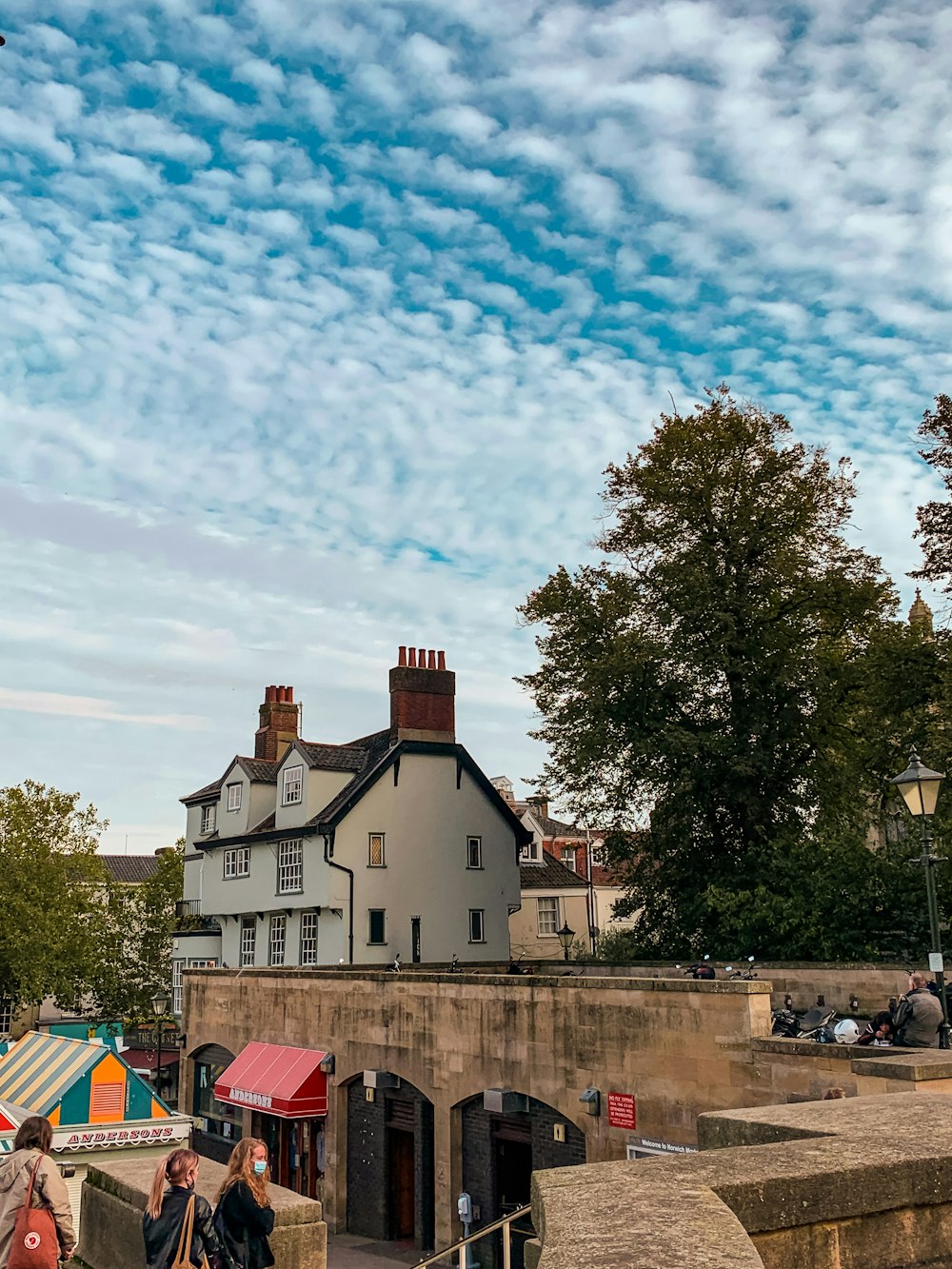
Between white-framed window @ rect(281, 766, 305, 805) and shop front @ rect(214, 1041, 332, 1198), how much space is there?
40.1 ft

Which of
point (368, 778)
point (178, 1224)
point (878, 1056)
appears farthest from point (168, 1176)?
point (368, 778)

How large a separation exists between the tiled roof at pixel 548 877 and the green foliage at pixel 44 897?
20720mm

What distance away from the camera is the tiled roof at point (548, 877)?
182 feet

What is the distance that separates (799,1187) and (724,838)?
97.2 ft

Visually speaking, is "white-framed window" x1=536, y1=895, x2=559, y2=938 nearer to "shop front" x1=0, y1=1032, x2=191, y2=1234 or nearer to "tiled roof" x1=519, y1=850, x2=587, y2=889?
"tiled roof" x1=519, y1=850, x2=587, y2=889

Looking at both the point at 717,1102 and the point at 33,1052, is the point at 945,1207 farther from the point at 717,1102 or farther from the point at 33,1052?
the point at 33,1052

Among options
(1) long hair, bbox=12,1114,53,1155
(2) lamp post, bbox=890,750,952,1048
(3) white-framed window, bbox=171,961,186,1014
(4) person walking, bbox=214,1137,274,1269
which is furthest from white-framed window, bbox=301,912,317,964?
(4) person walking, bbox=214,1137,274,1269

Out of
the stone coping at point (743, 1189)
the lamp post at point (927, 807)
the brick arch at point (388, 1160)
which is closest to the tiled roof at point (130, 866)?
the brick arch at point (388, 1160)

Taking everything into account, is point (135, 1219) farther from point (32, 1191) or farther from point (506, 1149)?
point (506, 1149)

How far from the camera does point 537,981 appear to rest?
2011cm

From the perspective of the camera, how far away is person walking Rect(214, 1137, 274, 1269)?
6.29 meters

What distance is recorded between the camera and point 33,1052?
63.4ft

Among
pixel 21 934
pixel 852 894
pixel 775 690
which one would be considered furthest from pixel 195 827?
pixel 852 894

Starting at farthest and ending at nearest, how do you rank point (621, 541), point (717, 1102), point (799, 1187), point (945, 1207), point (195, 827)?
point (195, 827) < point (621, 541) < point (717, 1102) < point (945, 1207) < point (799, 1187)
